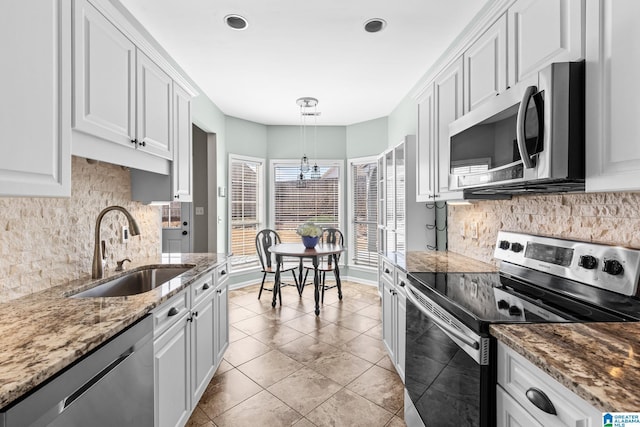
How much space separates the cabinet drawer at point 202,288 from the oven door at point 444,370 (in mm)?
1264

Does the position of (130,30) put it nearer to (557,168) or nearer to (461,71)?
(461,71)

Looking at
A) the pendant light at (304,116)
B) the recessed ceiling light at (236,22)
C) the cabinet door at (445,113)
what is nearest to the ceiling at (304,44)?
the recessed ceiling light at (236,22)

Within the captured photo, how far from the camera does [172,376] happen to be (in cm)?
166

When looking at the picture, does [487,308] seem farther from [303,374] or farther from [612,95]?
[303,374]

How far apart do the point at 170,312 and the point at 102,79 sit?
1182 mm

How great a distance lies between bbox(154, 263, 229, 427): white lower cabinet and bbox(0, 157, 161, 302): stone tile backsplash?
625 mm

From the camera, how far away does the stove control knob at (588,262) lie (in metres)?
1.39

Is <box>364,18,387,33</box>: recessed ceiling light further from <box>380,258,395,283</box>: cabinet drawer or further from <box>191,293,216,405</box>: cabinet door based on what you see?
<box>191,293,216,405</box>: cabinet door

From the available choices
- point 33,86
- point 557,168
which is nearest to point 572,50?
point 557,168

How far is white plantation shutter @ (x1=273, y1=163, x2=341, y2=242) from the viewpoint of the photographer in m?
5.54

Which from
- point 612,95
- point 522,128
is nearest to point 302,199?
point 522,128

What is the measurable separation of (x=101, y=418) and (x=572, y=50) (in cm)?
208

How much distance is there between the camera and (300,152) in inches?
218

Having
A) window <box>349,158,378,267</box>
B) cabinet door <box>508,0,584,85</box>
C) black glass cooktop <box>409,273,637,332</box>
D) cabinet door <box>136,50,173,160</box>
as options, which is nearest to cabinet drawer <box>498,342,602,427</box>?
black glass cooktop <box>409,273,637,332</box>
